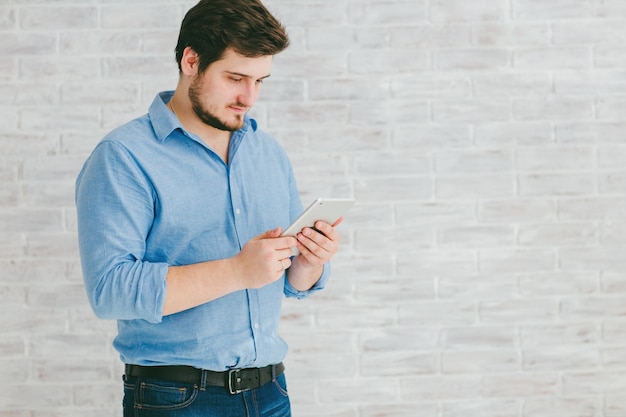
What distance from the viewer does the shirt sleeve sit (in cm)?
127

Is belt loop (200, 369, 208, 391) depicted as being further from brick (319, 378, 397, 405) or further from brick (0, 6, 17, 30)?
brick (0, 6, 17, 30)

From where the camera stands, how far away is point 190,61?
146 cm

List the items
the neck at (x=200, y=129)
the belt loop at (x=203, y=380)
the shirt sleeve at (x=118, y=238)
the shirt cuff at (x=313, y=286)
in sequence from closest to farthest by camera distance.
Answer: the shirt sleeve at (x=118, y=238) → the belt loop at (x=203, y=380) → the neck at (x=200, y=129) → the shirt cuff at (x=313, y=286)

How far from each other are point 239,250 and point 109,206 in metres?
0.28

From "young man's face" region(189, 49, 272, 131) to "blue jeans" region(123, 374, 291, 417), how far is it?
53 cm

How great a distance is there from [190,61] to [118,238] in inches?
16.1

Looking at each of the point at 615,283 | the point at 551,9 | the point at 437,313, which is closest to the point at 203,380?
→ the point at 437,313

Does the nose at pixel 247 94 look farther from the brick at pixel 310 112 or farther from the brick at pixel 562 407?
the brick at pixel 562 407

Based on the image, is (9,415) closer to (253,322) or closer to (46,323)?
(46,323)

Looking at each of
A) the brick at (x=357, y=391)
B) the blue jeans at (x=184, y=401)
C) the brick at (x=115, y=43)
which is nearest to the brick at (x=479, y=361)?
the brick at (x=357, y=391)

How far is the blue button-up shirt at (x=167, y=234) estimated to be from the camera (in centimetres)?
129

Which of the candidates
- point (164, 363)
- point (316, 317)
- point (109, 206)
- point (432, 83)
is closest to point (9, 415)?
point (316, 317)

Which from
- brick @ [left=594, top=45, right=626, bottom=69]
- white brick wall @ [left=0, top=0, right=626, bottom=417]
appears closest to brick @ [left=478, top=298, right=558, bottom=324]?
white brick wall @ [left=0, top=0, right=626, bottom=417]

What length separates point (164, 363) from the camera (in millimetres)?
1385
